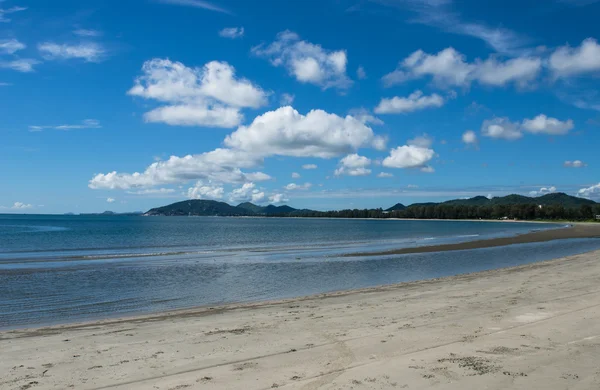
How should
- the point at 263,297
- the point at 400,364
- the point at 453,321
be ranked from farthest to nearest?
1. the point at 263,297
2. the point at 453,321
3. the point at 400,364

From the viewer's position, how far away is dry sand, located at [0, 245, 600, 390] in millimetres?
8562

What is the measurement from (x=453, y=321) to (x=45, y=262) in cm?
3587

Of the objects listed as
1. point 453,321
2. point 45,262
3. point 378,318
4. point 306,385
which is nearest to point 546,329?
point 453,321

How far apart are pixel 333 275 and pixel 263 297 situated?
872cm

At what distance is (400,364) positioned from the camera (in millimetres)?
9305

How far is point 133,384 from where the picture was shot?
856cm

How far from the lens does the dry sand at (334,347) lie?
8562 mm

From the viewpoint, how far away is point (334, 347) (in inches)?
428

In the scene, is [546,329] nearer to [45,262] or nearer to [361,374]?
[361,374]


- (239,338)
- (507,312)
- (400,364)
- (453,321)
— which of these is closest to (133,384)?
(239,338)

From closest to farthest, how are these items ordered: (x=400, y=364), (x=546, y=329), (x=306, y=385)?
(x=306, y=385) < (x=400, y=364) < (x=546, y=329)

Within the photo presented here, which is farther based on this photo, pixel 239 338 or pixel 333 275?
pixel 333 275

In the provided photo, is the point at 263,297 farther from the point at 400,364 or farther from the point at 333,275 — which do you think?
the point at 400,364

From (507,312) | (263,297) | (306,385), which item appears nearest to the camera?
(306,385)
